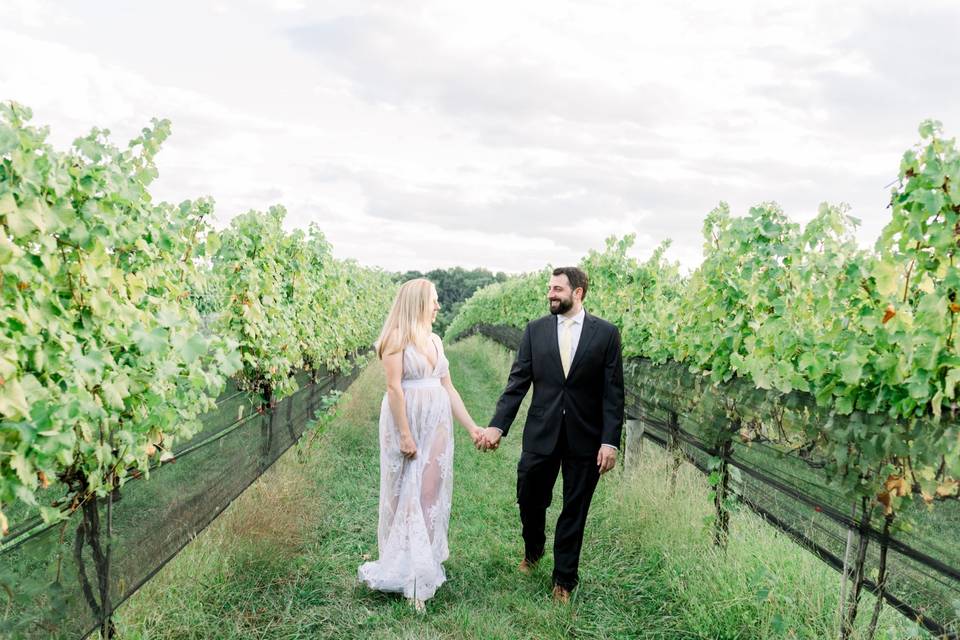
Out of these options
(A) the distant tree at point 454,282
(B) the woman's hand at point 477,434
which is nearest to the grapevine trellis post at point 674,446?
(B) the woman's hand at point 477,434

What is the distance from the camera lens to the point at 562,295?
4434 mm

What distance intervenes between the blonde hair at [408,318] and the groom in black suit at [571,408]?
29.4 inches

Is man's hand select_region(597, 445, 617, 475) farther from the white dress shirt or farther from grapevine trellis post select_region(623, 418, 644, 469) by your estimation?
grapevine trellis post select_region(623, 418, 644, 469)

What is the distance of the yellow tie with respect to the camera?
4488 millimetres

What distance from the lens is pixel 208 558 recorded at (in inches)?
168

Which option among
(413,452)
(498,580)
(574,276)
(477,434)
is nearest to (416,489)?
(413,452)

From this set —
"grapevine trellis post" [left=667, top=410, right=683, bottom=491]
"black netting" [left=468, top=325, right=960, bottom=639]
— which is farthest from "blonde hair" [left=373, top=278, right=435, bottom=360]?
"grapevine trellis post" [left=667, top=410, right=683, bottom=491]

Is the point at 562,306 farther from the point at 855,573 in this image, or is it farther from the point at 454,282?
the point at 454,282

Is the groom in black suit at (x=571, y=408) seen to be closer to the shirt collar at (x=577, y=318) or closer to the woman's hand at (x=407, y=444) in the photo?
the shirt collar at (x=577, y=318)

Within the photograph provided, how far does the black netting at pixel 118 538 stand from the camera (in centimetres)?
250

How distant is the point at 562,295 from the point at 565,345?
33cm

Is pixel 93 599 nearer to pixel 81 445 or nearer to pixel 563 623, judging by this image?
pixel 81 445

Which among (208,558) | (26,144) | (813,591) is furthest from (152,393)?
(813,591)

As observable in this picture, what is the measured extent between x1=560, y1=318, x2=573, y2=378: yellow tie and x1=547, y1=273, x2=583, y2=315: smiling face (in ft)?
0.28
